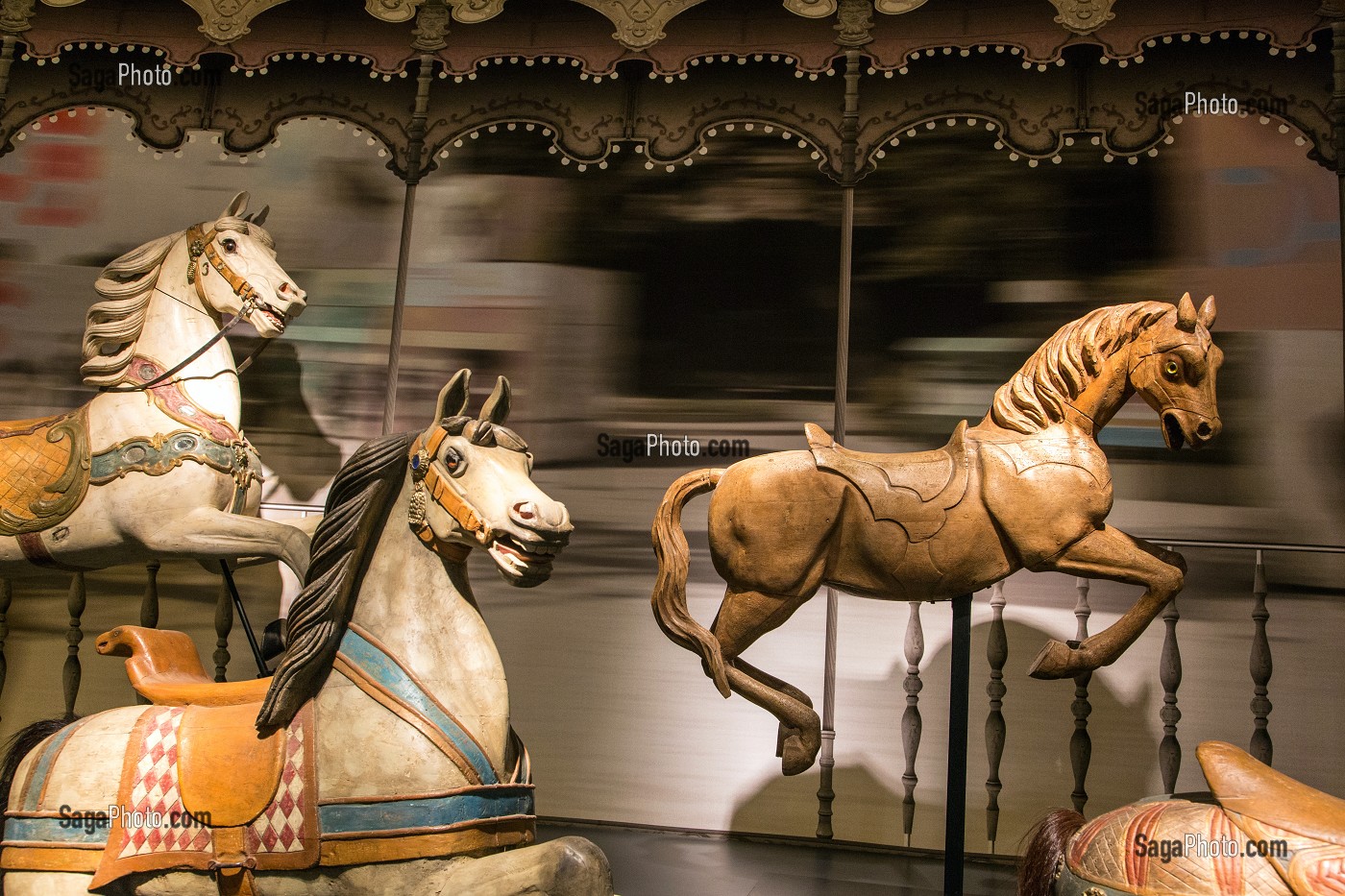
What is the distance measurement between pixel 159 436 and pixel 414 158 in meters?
1.79

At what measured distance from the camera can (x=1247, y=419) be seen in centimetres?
445

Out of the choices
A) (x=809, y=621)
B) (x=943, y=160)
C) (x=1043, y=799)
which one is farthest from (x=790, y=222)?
(x=1043, y=799)

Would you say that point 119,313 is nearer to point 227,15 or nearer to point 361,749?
point 227,15

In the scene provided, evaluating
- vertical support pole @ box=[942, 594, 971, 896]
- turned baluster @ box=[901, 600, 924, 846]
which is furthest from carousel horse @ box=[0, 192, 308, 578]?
turned baluster @ box=[901, 600, 924, 846]

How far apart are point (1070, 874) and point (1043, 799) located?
5.80 feet

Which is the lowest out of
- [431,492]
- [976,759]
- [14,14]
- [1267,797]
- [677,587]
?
[976,759]

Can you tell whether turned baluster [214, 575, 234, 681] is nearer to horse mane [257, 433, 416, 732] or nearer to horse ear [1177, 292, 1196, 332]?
horse mane [257, 433, 416, 732]

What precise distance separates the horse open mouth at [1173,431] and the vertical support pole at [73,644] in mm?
Result: 3989

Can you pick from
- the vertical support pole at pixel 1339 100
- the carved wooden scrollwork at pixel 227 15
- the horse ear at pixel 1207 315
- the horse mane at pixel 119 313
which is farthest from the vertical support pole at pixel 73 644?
the vertical support pole at pixel 1339 100

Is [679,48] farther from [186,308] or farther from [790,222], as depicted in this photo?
[186,308]

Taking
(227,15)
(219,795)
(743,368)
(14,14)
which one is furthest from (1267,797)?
(14,14)

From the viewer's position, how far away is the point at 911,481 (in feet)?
11.1

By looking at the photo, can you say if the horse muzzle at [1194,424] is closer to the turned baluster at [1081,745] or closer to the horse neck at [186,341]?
the turned baluster at [1081,745]

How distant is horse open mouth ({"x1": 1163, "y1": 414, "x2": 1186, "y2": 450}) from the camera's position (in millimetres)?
3363
